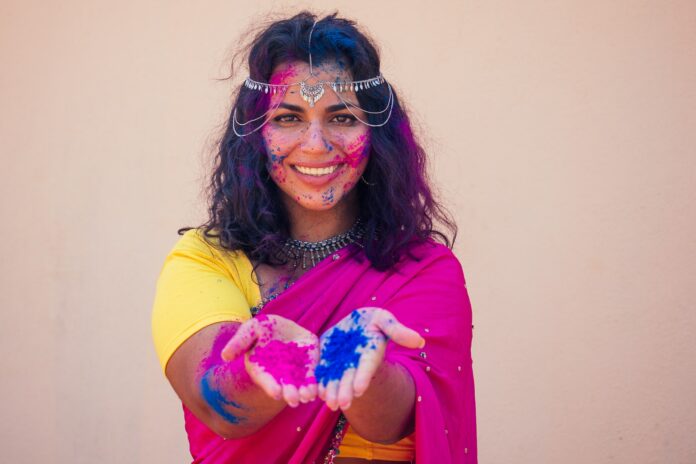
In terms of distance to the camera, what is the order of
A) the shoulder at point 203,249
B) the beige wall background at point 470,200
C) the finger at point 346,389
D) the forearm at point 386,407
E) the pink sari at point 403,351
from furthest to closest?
the beige wall background at point 470,200 → the shoulder at point 203,249 → the pink sari at point 403,351 → the forearm at point 386,407 → the finger at point 346,389

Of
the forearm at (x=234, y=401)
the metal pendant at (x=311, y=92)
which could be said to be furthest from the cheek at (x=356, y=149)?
the forearm at (x=234, y=401)

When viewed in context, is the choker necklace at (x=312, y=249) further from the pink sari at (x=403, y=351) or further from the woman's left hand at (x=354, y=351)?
the woman's left hand at (x=354, y=351)

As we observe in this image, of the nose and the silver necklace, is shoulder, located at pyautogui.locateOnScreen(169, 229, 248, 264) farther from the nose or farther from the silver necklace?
the nose

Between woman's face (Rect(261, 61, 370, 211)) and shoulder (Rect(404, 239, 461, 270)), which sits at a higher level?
woman's face (Rect(261, 61, 370, 211))

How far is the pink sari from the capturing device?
2.02 meters

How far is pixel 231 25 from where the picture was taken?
3893 millimetres

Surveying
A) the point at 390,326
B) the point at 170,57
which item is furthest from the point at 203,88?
the point at 390,326

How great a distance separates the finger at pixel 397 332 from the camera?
159 cm

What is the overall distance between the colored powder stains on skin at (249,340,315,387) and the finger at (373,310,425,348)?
0.46ft

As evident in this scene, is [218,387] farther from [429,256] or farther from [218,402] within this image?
[429,256]

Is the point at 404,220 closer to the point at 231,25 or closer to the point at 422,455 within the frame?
the point at 422,455

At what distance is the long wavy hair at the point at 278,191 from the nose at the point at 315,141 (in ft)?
0.48

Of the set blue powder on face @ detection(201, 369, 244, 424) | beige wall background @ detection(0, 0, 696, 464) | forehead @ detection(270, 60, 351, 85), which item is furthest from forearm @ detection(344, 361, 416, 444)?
beige wall background @ detection(0, 0, 696, 464)

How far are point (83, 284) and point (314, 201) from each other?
2074mm
